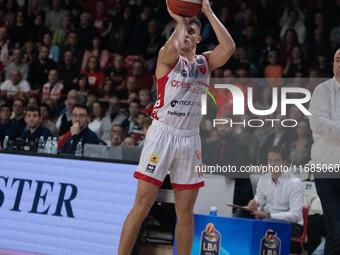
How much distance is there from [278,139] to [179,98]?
401 centimetres

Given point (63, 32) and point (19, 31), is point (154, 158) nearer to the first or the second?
point (63, 32)

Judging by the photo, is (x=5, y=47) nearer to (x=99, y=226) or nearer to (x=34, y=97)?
(x=34, y=97)

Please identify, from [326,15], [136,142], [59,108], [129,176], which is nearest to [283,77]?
[326,15]

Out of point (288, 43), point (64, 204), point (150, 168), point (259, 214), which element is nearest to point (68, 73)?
point (288, 43)

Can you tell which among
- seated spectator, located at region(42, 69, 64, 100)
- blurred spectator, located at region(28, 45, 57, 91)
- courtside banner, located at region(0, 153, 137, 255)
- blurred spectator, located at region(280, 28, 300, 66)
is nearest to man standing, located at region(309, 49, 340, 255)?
courtside banner, located at region(0, 153, 137, 255)

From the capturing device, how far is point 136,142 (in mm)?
8141

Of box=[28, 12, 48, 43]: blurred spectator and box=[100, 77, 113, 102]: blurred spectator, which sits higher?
box=[28, 12, 48, 43]: blurred spectator

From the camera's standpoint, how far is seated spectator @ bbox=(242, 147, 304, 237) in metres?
6.11

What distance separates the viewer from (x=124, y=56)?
11.1 m

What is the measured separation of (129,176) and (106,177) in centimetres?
24

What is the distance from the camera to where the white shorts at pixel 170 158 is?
4270 mm

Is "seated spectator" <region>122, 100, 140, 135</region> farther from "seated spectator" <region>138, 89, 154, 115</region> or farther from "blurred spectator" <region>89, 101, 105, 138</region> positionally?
"blurred spectator" <region>89, 101, 105, 138</region>

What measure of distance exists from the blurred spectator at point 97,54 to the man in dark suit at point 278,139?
163 inches

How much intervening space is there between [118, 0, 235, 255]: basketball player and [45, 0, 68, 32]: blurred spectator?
8.60 m
